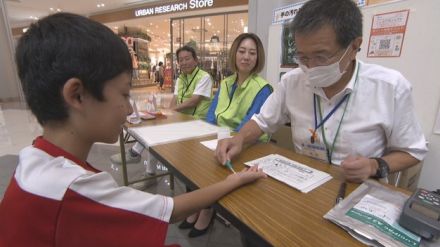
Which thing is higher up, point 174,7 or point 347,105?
point 174,7

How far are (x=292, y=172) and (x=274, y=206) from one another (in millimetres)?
248

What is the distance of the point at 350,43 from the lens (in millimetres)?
964

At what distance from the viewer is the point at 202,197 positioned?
2.43 ft

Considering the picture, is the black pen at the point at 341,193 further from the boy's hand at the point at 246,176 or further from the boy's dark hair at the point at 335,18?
the boy's dark hair at the point at 335,18

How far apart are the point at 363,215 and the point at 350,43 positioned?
0.67m

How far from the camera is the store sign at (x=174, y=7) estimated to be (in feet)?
23.8

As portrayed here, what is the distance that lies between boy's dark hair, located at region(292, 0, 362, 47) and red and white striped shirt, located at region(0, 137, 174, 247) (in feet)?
2.79

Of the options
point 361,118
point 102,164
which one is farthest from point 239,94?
point 102,164

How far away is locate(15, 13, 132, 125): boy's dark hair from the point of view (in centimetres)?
54

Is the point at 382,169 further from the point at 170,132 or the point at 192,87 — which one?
the point at 192,87

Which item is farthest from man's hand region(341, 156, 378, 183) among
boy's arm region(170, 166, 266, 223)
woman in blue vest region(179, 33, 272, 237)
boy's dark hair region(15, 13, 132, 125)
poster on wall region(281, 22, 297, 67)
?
poster on wall region(281, 22, 297, 67)

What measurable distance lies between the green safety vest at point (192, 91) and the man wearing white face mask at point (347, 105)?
1637mm

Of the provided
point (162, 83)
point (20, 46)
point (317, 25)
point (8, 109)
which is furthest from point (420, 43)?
point (162, 83)

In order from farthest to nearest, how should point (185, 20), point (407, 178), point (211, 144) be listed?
point (185, 20)
point (407, 178)
point (211, 144)
